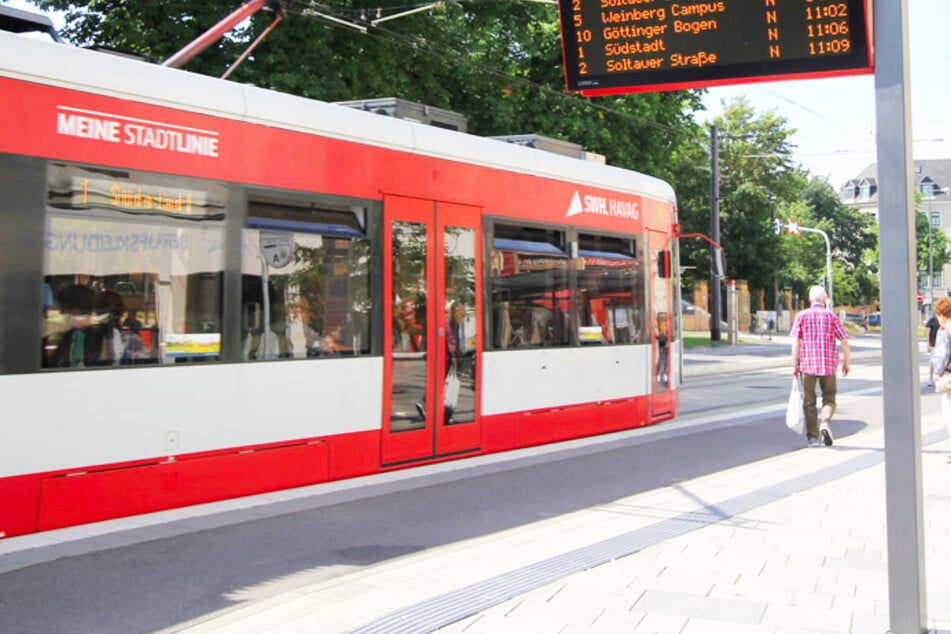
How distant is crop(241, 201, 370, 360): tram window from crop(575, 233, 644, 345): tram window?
142 inches

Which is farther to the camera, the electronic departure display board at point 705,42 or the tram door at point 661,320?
the tram door at point 661,320

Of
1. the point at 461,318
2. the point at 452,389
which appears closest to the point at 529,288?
the point at 461,318

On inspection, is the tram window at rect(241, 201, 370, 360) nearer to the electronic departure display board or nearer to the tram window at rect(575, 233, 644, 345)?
the electronic departure display board

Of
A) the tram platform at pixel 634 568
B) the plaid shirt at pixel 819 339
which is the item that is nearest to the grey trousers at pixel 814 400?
the plaid shirt at pixel 819 339

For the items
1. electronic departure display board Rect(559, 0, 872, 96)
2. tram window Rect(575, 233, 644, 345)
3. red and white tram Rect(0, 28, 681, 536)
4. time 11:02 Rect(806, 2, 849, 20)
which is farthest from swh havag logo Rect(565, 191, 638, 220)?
time 11:02 Rect(806, 2, 849, 20)

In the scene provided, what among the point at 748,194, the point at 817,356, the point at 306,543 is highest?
the point at 748,194

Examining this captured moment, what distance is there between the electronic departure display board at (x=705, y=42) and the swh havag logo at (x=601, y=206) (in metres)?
4.20

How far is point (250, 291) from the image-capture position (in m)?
7.71

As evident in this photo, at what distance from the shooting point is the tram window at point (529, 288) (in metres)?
10.3

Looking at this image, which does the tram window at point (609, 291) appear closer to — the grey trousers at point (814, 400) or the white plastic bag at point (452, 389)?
the grey trousers at point (814, 400)

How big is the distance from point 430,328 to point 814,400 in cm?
473

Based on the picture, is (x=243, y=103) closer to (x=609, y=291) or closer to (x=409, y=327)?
(x=409, y=327)

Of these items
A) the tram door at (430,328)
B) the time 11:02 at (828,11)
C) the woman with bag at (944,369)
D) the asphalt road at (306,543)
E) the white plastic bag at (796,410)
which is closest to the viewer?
the asphalt road at (306,543)

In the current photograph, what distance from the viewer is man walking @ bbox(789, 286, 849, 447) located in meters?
11.3
